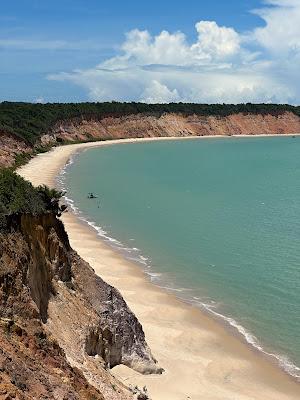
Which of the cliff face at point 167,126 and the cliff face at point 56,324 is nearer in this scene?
the cliff face at point 56,324

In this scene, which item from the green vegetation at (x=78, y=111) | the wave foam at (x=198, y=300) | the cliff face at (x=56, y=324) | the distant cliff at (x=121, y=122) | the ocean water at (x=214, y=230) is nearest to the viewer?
the cliff face at (x=56, y=324)

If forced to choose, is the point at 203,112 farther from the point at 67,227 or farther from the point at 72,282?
the point at 72,282

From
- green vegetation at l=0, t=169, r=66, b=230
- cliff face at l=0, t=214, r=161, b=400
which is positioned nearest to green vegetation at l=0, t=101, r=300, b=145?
green vegetation at l=0, t=169, r=66, b=230

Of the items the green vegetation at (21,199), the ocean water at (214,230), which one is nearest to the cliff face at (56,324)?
the green vegetation at (21,199)

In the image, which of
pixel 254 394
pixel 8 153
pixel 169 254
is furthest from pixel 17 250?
pixel 8 153

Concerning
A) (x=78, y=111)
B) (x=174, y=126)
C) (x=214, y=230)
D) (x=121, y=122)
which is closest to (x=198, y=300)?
(x=214, y=230)

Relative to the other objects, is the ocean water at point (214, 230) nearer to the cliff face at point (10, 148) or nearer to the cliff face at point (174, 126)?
the cliff face at point (10, 148)

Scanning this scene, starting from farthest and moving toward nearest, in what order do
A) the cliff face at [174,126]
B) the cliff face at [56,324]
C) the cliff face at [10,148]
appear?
the cliff face at [174,126]
the cliff face at [10,148]
the cliff face at [56,324]
